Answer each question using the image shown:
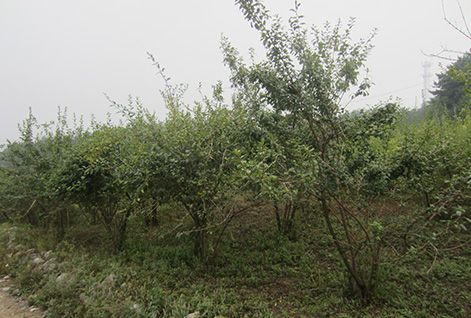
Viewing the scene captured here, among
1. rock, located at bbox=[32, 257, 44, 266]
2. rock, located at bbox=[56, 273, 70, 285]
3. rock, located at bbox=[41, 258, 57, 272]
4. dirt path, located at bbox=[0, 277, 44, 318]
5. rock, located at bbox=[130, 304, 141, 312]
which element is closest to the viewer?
rock, located at bbox=[130, 304, 141, 312]

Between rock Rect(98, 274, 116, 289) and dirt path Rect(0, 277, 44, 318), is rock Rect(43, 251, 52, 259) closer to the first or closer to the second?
dirt path Rect(0, 277, 44, 318)

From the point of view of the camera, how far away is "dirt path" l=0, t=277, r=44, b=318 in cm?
328

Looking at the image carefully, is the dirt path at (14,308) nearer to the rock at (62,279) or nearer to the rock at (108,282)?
the rock at (62,279)

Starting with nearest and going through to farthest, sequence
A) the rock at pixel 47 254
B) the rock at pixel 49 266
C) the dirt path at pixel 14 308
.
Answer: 1. the dirt path at pixel 14 308
2. the rock at pixel 49 266
3. the rock at pixel 47 254

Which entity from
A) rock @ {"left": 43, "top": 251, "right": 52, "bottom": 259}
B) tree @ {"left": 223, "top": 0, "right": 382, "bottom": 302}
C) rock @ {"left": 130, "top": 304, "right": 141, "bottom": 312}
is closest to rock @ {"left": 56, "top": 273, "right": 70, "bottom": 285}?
rock @ {"left": 43, "top": 251, "right": 52, "bottom": 259}

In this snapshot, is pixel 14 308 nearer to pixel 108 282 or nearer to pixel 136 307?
pixel 108 282

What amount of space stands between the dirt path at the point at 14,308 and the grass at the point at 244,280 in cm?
11

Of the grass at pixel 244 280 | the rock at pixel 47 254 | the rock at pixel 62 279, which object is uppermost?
the rock at pixel 47 254

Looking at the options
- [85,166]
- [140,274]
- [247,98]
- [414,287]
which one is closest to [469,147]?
[414,287]

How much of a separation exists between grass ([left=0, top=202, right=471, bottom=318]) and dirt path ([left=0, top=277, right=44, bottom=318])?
4.2 inches

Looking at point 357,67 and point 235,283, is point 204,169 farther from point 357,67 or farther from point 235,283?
point 357,67

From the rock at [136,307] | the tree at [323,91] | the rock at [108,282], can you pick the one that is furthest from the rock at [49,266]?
the tree at [323,91]

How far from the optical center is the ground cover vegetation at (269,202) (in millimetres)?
A: 2855

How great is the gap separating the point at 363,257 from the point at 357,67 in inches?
89.1
